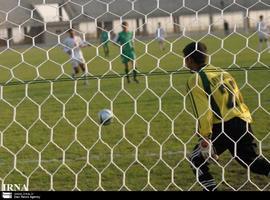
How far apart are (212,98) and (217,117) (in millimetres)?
152

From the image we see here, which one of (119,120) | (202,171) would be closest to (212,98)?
(202,171)

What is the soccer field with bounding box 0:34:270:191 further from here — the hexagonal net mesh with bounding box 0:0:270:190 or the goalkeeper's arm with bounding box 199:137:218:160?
the goalkeeper's arm with bounding box 199:137:218:160

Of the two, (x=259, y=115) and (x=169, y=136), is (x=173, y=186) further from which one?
(x=259, y=115)

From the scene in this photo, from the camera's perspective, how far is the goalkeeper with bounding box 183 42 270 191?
3.30m

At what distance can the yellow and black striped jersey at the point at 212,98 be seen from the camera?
3.23 meters

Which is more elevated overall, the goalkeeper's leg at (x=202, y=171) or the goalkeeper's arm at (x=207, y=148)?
the goalkeeper's arm at (x=207, y=148)

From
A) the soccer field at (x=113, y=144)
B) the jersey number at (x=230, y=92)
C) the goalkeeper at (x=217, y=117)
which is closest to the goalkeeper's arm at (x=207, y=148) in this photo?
the goalkeeper at (x=217, y=117)

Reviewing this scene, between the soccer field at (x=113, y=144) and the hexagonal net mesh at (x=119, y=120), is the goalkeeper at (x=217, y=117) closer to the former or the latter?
the hexagonal net mesh at (x=119, y=120)

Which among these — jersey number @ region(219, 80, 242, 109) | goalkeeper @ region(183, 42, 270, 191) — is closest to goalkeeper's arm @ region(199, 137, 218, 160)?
goalkeeper @ region(183, 42, 270, 191)

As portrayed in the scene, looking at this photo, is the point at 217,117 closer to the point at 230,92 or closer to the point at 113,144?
the point at 230,92

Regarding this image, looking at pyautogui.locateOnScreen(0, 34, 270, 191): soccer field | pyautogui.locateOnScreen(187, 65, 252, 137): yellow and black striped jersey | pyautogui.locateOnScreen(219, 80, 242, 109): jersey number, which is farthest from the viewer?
pyautogui.locateOnScreen(0, 34, 270, 191): soccer field

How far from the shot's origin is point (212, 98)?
3.36m

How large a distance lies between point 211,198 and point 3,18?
75.6 inches

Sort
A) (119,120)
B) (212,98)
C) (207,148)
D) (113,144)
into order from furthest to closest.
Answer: (119,120), (113,144), (212,98), (207,148)
